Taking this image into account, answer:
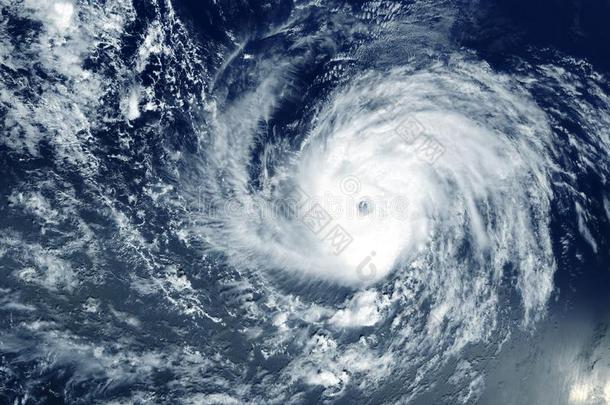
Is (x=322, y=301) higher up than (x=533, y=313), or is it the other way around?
(x=322, y=301)

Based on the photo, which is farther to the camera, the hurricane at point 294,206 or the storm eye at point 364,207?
the storm eye at point 364,207

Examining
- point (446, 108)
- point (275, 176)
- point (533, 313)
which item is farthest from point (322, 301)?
point (446, 108)

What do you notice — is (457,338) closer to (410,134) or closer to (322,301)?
(322,301)

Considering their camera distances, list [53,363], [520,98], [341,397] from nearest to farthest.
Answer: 1. [53,363]
2. [341,397]
3. [520,98]

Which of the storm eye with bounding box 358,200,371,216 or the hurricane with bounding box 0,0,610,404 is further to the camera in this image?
the storm eye with bounding box 358,200,371,216
